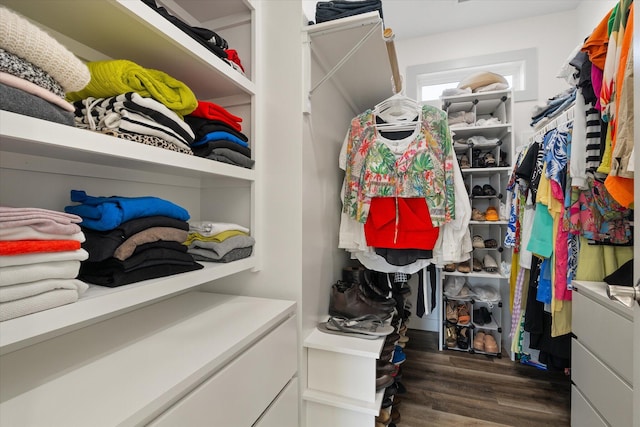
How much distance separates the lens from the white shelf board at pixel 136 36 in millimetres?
696

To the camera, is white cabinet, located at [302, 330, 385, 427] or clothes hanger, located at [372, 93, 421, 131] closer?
white cabinet, located at [302, 330, 385, 427]

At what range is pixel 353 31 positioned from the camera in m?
1.09

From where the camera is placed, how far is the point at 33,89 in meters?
0.51

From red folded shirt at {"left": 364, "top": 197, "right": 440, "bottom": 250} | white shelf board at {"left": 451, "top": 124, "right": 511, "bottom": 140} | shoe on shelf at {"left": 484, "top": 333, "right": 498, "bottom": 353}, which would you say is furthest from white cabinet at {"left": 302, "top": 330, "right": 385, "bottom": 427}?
white shelf board at {"left": 451, "top": 124, "right": 511, "bottom": 140}

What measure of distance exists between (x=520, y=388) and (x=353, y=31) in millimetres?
2286

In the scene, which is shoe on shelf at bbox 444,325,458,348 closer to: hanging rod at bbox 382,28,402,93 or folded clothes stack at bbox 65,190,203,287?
hanging rod at bbox 382,28,402,93

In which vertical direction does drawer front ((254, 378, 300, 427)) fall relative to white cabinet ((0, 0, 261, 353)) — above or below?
below

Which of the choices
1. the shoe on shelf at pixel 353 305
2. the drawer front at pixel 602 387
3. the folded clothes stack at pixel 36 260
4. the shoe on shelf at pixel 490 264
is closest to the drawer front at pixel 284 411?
the shoe on shelf at pixel 353 305

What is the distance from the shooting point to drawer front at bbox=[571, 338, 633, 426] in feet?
3.06

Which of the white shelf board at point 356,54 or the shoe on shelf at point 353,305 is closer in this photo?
the white shelf board at point 356,54

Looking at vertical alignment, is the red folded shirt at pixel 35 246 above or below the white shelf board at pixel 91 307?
above

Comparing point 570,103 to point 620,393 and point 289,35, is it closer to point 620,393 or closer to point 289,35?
point 620,393

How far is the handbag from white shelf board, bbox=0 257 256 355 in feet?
3.43

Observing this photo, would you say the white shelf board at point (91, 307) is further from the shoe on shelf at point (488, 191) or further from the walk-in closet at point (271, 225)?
the shoe on shelf at point (488, 191)
